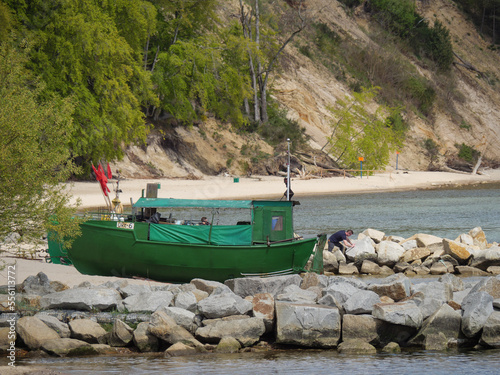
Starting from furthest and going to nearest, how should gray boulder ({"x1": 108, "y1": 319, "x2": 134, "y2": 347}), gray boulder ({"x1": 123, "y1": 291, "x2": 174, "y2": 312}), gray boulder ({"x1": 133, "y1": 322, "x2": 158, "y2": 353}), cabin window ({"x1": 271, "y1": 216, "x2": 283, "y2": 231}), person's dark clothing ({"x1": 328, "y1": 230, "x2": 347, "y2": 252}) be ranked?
1. person's dark clothing ({"x1": 328, "y1": 230, "x2": 347, "y2": 252})
2. cabin window ({"x1": 271, "y1": 216, "x2": 283, "y2": 231})
3. gray boulder ({"x1": 123, "y1": 291, "x2": 174, "y2": 312})
4. gray boulder ({"x1": 108, "y1": 319, "x2": 134, "y2": 347})
5. gray boulder ({"x1": 133, "y1": 322, "x2": 158, "y2": 353})

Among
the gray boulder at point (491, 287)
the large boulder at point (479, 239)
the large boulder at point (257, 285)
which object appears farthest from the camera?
the large boulder at point (479, 239)

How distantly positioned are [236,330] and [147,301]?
212 centimetres

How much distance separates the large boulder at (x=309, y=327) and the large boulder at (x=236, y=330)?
41 centimetres

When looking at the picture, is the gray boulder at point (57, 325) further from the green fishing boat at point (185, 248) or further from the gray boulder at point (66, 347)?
the green fishing boat at point (185, 248)

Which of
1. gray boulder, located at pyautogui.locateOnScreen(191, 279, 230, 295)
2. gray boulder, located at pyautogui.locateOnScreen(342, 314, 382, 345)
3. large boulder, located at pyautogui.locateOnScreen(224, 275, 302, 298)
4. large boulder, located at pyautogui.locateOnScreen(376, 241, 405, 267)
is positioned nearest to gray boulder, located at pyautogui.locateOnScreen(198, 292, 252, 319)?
gray boulder, located at pyautogui.locateOnScreen(191, 279, 230, 295)

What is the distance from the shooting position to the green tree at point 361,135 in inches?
2598

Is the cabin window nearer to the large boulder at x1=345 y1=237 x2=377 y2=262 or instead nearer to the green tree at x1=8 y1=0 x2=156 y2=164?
the large boulder at x1=345 y1=237 x2=377 y2=262

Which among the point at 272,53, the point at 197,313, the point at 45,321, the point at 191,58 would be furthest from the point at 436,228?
the point at 272,53

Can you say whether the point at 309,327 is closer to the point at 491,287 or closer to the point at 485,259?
the point at 491,287

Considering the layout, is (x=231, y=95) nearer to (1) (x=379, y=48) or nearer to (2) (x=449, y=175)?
(2) (x=449, y=175)

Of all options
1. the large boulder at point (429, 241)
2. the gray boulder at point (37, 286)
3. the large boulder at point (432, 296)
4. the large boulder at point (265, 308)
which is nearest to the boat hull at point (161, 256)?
the gray boulder at point (37, 286)

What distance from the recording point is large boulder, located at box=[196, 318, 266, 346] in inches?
503

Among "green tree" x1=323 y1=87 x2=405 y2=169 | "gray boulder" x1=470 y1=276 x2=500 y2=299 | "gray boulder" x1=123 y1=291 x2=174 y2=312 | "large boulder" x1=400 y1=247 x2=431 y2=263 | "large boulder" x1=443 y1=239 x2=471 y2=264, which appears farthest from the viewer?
"green tree" x1=323 y1=87 x2=405 y2=169

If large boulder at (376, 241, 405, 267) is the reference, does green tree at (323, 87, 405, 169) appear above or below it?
above
